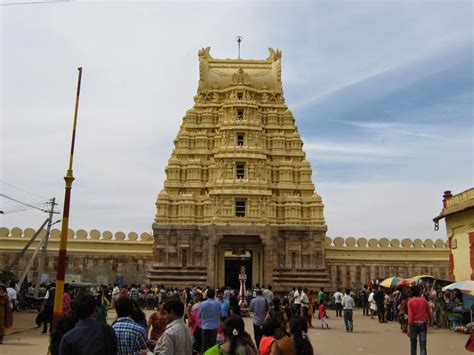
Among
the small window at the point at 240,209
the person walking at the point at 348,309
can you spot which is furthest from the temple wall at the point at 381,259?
the person walking at the point at 348,309

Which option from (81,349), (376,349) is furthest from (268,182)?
(81,349)

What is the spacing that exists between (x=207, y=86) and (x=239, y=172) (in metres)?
8.63

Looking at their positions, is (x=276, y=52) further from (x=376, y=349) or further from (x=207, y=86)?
(x=376, y=349)

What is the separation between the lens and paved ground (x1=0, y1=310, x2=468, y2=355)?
15148mm

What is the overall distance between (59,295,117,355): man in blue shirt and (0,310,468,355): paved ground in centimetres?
935

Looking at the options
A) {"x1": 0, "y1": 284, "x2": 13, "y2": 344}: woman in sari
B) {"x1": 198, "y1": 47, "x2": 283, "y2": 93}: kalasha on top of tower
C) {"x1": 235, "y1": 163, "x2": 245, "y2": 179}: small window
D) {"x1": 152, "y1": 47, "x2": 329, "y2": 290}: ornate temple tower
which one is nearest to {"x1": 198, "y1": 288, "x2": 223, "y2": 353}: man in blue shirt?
{"x1": 0, "y1": 284, "x2": 13, "y2": 344}: woman in sari

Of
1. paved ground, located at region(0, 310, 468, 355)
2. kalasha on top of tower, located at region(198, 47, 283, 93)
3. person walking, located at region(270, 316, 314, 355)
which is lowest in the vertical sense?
paved ground, located at region(0, 310, 468, 355)

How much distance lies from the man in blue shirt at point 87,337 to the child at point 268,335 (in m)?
2.24

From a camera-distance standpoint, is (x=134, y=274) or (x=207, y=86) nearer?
(x=134, y=274)

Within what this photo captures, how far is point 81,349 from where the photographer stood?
5.48m

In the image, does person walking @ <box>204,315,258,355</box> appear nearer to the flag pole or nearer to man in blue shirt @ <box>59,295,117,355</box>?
man in blue shirt @ <box>59,295,117,355</box>

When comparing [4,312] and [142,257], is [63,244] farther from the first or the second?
[142,257]

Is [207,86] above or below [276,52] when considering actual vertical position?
below

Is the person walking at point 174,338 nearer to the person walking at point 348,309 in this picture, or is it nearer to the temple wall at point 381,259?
the person walking at point 348,309
